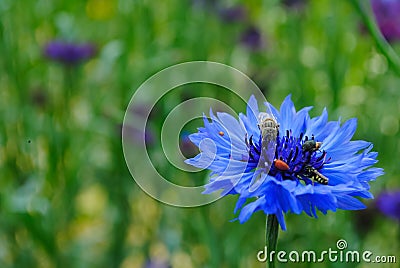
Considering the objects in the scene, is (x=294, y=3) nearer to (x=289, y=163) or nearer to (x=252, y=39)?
(x=252, y=39)

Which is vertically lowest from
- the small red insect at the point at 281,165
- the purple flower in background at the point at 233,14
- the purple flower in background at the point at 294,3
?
the small red insect at the point at 281,165

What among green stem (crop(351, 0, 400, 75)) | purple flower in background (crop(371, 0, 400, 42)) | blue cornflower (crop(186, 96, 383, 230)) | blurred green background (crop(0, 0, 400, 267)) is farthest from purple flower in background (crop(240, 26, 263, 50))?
blue cornflower (crop(186, 96, 383, 230))

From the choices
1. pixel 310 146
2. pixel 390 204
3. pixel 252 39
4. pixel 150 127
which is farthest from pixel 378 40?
pixel 252 39

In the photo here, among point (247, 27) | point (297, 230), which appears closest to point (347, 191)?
point (297, 230)

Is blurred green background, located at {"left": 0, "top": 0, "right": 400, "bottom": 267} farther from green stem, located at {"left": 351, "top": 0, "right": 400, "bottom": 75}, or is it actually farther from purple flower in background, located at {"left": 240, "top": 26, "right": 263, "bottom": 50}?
green stem, located at {"left": 351, "top": 0, "right": 400, "bottom": 75}

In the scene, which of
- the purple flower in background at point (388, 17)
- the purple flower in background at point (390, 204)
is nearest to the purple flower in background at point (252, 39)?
the purple flower in background at point (388, 17)

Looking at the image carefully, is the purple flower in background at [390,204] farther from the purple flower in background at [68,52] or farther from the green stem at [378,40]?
the purple flower in background at [68,52]

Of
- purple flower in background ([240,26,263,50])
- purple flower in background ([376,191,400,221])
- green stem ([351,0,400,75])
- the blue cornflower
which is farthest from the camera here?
purple flower in background ([240,26,263,50])
